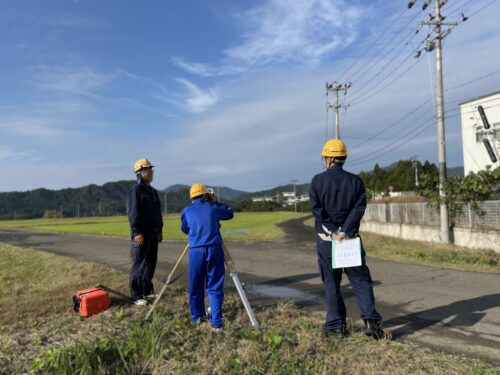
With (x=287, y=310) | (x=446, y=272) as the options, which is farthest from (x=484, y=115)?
(x=287, y=310)

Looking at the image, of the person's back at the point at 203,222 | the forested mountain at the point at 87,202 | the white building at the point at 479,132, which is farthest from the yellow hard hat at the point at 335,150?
the forested mountain at the point at 87,202

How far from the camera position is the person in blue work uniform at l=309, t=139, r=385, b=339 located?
172 inches

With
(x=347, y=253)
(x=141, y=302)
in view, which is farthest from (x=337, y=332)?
(x=141, y=302)

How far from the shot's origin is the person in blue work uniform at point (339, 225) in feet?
14.4

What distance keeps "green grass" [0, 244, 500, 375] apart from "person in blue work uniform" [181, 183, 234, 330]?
26 centimetres

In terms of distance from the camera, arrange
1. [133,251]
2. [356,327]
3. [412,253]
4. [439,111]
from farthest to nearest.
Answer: [439,111] < [412,253] < [133,251] < [356,327]

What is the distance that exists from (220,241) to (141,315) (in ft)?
4.65

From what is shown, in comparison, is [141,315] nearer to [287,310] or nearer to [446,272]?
[287,310]

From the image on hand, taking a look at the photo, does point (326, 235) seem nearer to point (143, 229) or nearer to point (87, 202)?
point (143, 229)

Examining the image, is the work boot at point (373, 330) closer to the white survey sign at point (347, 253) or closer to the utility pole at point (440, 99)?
the white survey sign at point (347, 253)

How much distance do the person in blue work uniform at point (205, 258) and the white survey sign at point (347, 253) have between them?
1327mm

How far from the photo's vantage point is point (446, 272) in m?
8.88

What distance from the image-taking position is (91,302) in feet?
16.6

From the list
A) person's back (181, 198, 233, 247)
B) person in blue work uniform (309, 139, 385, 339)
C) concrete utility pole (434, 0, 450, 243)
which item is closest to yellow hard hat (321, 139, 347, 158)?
person in blue work uniform (309, 139, 385, 339)
